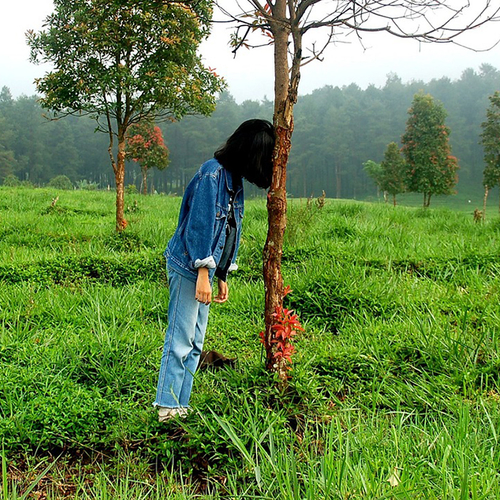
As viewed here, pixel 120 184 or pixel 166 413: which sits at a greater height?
pixel 120 184

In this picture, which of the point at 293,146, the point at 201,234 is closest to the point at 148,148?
the point at 201,234

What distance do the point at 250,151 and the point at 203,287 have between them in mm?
806

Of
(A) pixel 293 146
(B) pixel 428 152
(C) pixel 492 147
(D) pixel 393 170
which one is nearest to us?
(C) pixel 492 147

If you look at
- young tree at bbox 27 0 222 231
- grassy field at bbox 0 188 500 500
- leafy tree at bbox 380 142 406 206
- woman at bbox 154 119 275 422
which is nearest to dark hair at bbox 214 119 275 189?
woman at bbox 154 119 275 422

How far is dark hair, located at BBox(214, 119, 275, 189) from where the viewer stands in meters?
2.54

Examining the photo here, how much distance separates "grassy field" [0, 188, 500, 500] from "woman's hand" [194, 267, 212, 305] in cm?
61

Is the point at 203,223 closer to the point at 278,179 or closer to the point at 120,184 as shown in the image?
the point at 278,179

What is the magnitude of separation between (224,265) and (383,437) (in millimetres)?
1325

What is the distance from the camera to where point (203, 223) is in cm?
248

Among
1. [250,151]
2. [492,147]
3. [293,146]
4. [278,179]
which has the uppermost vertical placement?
[293,146]

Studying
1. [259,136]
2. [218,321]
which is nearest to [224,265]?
[259,136]

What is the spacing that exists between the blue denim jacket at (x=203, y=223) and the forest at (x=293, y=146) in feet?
186

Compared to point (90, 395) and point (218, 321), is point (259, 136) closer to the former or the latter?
point (90, 395)

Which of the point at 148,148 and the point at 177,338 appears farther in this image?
the point at 148,148
